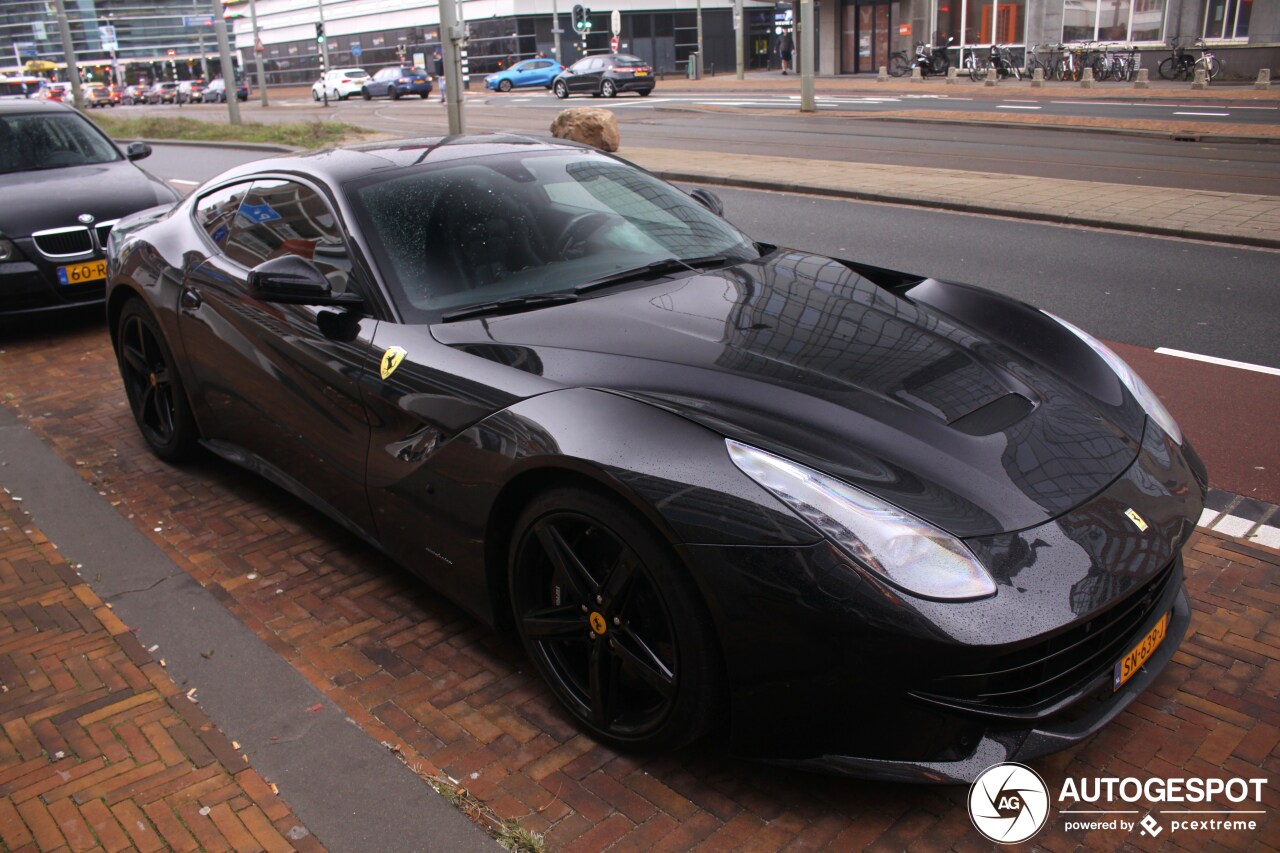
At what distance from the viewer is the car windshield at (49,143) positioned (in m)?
8.51

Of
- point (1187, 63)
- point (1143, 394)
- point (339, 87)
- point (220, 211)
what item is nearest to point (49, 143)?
point (220, 211)

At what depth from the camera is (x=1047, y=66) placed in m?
37.0

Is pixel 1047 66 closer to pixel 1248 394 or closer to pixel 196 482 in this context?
pixel 1248 394

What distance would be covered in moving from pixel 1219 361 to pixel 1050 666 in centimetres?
455

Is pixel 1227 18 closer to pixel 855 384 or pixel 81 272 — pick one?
pixel 81 272

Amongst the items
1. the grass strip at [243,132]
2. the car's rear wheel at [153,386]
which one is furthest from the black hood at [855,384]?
the grass strip at [243,132]

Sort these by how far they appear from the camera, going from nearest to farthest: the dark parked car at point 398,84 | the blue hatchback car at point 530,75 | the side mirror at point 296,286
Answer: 1. the side mirror at point 296,286
2. the dark parked car at point 398,84
3. the blue hatchback car at point 530,75

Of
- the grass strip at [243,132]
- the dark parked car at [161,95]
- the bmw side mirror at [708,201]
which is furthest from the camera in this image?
the dark parked car at [161,95]

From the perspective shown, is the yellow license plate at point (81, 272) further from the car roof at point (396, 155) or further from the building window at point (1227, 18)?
the building window at point (1227, 18)

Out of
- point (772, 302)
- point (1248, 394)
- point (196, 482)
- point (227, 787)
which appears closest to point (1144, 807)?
point (772, 302)

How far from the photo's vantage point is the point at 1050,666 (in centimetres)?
253

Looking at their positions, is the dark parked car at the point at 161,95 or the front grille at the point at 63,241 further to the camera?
the dark parked car at the point at 161,95

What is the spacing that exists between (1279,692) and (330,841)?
2.60 meters

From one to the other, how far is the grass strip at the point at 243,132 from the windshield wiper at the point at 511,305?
61.7 ft
